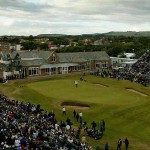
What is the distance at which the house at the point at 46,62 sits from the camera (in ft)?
308

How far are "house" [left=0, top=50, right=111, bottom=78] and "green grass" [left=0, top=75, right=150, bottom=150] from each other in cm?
1050

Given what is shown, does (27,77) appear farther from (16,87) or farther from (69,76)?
(16,87)

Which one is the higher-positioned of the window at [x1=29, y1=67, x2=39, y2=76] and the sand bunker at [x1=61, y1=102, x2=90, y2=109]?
the window at [x1=29, y1=67, x2=39, y2=76]

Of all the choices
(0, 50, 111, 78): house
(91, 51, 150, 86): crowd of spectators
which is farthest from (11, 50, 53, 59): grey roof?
(91, 51, 150, 86): crowd of spectators

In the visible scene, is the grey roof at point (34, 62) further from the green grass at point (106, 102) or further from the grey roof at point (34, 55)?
the green grass at point (106, 102)

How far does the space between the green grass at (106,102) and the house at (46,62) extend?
10498 millimetres

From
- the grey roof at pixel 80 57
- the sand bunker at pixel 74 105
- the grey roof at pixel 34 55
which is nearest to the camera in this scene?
the sand bunker at pixel 74 105

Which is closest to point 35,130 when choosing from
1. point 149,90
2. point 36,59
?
point 149,90

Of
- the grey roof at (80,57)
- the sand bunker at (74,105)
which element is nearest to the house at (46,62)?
the grey roof at (80,57)

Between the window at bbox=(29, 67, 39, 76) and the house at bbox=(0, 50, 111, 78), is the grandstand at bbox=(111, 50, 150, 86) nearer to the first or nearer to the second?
the house at bbox=(0, 50, 111, 78)

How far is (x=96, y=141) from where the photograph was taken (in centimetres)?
4188

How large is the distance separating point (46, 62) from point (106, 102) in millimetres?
46696

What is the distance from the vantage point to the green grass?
44.3 m

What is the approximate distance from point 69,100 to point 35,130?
23.7 metres
